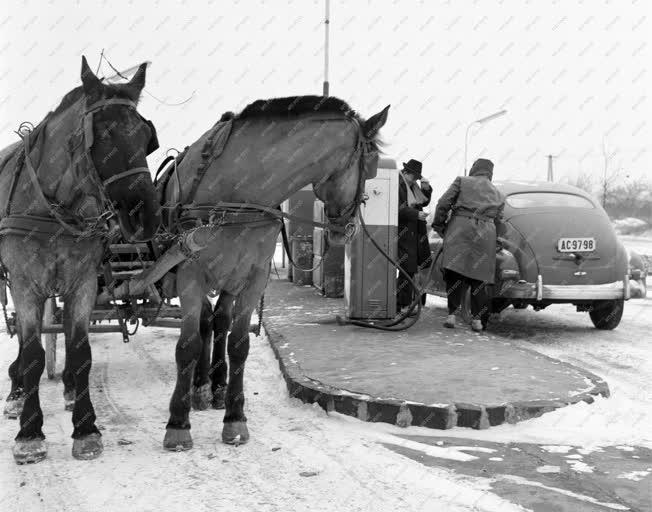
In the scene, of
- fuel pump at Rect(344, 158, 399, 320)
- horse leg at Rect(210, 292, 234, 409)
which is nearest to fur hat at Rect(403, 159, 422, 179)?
fuel pump at Rect(344, 158, 399, 320)

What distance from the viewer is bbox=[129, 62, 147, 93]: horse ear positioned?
12.9 ft

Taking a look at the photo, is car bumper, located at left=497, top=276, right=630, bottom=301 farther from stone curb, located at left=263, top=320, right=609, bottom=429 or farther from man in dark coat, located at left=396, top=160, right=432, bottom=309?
stone curb, located at left=263, top=320, right=609, bottom=429

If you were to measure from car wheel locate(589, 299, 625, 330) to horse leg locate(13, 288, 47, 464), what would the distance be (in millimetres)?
7602

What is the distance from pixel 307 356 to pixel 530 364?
210 centimetres

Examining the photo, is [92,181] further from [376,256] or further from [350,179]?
[376,256]

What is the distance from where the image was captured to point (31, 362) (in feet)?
14.0

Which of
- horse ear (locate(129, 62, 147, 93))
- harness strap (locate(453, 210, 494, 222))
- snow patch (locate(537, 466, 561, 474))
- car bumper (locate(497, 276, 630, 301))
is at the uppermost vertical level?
horse ear (locate(129, 62, 147, 93))

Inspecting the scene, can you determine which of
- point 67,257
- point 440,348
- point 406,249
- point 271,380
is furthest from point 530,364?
point 67,257

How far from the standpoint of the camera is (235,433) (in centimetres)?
460

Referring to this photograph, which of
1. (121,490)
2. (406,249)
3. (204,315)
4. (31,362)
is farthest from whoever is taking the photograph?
(406,249)

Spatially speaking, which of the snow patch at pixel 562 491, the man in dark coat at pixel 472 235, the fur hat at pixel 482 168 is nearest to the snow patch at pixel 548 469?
the snow patch at pixel 562 491

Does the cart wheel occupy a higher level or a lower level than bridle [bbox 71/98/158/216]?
lower

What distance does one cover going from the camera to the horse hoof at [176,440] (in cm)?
441

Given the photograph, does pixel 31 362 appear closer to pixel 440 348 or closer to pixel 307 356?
pixel 307 356
